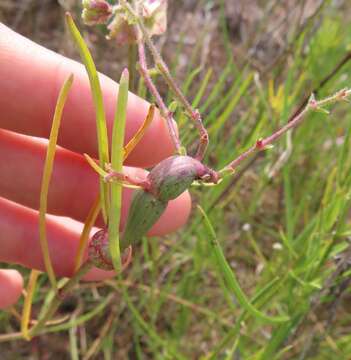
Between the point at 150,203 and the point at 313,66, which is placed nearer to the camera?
the point at 150,203

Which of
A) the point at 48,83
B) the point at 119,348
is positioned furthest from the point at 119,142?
the point at 119,348

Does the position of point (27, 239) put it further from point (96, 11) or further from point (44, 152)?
point (96, 11)

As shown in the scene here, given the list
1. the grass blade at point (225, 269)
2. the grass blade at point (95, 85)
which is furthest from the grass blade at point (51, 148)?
the grass blade at point (225, 269)

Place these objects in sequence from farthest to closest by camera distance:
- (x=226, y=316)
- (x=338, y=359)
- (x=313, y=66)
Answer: (x=313, y=66) < (x=226, y=316) < (x=338, y=359)

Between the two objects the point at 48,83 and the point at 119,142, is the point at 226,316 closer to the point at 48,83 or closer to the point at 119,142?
the point at 48,83

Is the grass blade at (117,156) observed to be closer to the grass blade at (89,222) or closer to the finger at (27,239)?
the grass blade at (89,222)

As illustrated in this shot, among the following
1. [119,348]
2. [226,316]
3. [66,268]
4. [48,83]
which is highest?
[48,83]

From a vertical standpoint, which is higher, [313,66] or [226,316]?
[313,66]

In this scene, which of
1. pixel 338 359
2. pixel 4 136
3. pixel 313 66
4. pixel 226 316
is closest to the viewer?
pixel 4 136
